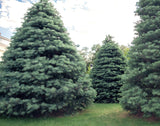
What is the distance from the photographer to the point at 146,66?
5352 millimetres

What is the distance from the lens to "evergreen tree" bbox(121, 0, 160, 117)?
4.99 metres

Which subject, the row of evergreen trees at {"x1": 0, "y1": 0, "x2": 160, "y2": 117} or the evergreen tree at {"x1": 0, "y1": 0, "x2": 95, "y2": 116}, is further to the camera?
the evergreen tree at {"x1": 0, "y1": 0, "x2": 95, "y2": 116}

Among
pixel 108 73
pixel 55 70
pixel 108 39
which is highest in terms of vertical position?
pixel 108 39

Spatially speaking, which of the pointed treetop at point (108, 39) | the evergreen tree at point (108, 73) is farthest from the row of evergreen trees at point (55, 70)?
the pointed treetop at point (108, 39)

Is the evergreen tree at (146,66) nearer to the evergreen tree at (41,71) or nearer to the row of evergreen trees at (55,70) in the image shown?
the row of evergreen trees at (55,70)

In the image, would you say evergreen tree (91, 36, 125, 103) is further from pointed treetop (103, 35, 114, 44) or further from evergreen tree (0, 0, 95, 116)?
evergreen tree (0, 0, 95, 116)

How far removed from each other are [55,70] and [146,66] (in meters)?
3.70

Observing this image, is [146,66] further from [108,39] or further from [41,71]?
[108,39]

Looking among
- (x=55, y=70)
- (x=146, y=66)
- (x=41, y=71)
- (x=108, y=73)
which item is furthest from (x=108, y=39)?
(x=41, y=71)

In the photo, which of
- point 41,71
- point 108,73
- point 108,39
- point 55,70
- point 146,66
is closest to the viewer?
point 146,66

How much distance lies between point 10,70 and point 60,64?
2.37 metres

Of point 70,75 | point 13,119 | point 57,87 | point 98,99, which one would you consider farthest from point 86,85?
point 98,99

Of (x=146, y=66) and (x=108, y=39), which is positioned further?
(x=108, y=39)

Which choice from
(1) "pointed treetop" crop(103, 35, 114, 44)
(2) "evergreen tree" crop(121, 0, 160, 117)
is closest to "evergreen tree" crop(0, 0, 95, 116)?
(2) "evergreen tree" crop(121, 0, 160, 117)
